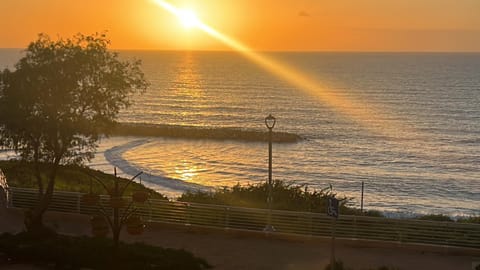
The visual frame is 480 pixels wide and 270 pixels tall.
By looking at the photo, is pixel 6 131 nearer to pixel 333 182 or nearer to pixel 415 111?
pixel 333 182

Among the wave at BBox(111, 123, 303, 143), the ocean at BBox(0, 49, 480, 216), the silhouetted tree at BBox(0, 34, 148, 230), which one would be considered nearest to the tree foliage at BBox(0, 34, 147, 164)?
the silhouetted tree at BBox(0, 34, 148, 230)

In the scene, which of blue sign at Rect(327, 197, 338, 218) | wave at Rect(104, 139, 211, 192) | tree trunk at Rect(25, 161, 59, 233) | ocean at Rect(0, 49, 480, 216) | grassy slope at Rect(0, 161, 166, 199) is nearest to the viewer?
blue sign at Rect(327, 197, 338, 218)

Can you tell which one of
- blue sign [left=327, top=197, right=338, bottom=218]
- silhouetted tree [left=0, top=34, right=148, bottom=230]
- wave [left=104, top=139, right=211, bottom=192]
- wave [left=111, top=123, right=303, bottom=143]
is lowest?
Result: wave [left=104, top=139, right=211, bottom=192]

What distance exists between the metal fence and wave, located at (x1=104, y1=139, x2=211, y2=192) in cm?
2438

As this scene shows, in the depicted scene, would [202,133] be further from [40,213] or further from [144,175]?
[40,213]

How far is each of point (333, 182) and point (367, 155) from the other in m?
15.5

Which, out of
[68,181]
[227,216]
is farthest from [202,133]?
[227,216]

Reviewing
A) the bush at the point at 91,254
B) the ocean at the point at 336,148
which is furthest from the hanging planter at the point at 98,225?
the ocean at the point at 336,148

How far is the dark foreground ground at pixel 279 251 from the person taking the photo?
16281 mm

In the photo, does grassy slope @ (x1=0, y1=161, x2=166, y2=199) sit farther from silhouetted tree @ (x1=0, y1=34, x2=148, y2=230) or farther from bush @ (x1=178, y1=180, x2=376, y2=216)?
silhouetted tree @ (x1=0, y1=34, x2=148, y2=230)

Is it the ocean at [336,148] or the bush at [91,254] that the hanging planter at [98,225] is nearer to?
the bush at [91,254]

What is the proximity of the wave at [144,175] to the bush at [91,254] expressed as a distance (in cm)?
2805

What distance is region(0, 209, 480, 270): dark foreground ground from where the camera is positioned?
53.4 feet

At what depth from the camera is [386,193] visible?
1837 inches
